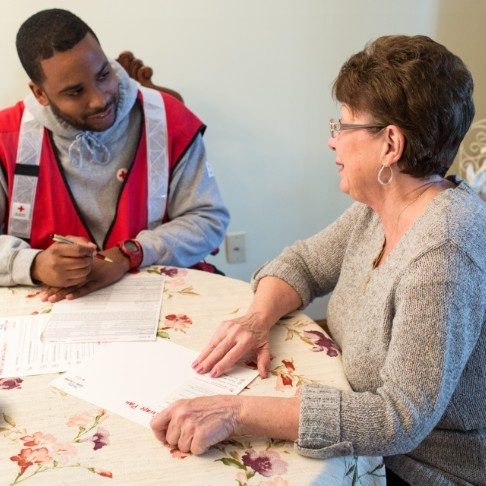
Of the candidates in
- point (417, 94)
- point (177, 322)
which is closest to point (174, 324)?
point (177, 322)

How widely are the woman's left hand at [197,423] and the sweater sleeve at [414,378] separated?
11 centimetres

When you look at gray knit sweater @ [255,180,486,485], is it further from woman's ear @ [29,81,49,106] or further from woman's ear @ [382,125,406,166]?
woman's ear @ [29,81,49,106]

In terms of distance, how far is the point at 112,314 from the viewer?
1.18m

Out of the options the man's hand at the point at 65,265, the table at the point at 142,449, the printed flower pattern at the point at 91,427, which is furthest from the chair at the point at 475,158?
the printed flower pattern at the point at 91,427

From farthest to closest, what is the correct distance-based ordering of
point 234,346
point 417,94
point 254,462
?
point 234,346, point 417,94, point 254,462

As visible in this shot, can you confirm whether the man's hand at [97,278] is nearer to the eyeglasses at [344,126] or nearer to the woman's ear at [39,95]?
the woman's ear at [39,95]

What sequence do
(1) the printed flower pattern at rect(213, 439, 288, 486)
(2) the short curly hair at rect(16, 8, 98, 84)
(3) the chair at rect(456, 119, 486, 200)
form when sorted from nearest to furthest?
1. (1) the printed flower pattern at rect(213, 439, 288, 486)
2. (2) the short curly hair at rect(16, 8, 98, 84)
3. (3) the chair at rect(456, 119, 486, 200)

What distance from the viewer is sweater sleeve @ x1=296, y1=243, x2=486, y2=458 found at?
2.63ft

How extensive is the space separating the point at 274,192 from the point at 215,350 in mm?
1263

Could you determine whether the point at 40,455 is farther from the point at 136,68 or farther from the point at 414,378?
the point at 136,68

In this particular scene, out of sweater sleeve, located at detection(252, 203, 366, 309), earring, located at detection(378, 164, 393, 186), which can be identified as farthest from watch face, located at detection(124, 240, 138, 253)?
earring, located at detection(378, 164, 393, 186)

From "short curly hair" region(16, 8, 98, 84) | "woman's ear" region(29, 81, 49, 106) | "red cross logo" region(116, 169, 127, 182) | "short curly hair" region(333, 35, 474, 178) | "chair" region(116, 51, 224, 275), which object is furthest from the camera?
"chair" region(116, 51, 224, 275)

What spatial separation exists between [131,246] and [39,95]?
0.48m

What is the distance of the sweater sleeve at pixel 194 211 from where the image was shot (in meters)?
1.57
